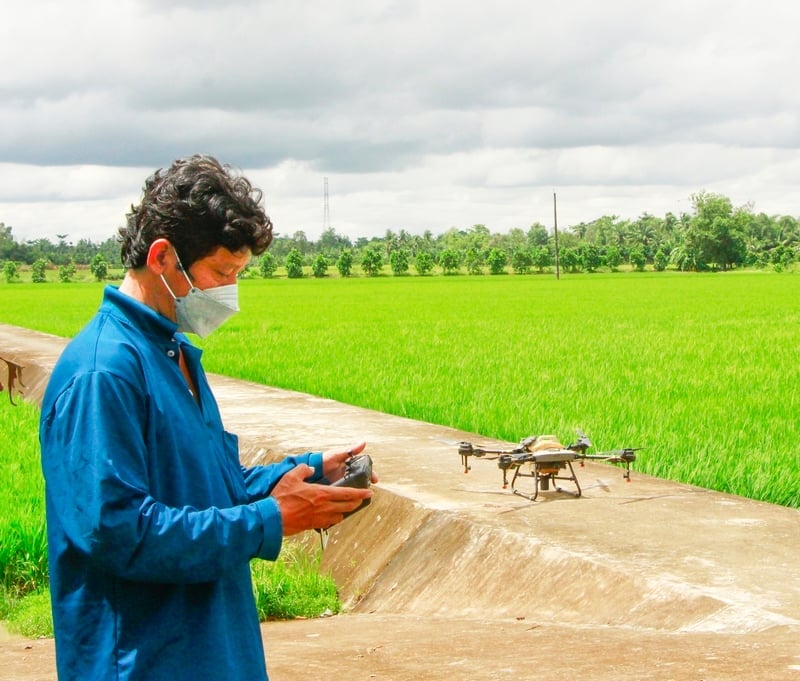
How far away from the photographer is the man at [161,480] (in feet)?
6.32

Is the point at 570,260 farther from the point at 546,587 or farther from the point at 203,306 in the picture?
the point at 203,306

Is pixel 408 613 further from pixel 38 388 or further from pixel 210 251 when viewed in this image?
pixel 38 388

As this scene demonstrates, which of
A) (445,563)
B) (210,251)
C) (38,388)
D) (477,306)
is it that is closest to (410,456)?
(445,563)

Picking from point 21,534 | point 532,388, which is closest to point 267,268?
point 532,388

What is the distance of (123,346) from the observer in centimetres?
202

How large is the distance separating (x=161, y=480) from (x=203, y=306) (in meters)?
0.36

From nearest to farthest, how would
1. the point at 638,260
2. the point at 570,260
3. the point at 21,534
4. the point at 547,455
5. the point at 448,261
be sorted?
1. the point at 547,455
2. the point at 21,534
3. the point at 570,260
4. the point at 448,261
5. the point at 638,260

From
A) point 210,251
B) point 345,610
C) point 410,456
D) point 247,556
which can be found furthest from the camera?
point 410,456

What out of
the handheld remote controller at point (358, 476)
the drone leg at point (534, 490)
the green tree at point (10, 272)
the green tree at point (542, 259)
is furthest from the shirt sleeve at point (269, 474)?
the green tree at point (542, 259)

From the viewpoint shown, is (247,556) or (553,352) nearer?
(247,556)

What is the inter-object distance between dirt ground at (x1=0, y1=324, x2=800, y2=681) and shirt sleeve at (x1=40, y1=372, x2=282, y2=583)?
1447 millimetres

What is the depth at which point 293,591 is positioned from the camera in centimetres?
Answer: 528

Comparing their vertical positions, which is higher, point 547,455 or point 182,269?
point 182,269

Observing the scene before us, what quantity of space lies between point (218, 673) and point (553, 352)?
1294 centimetres
